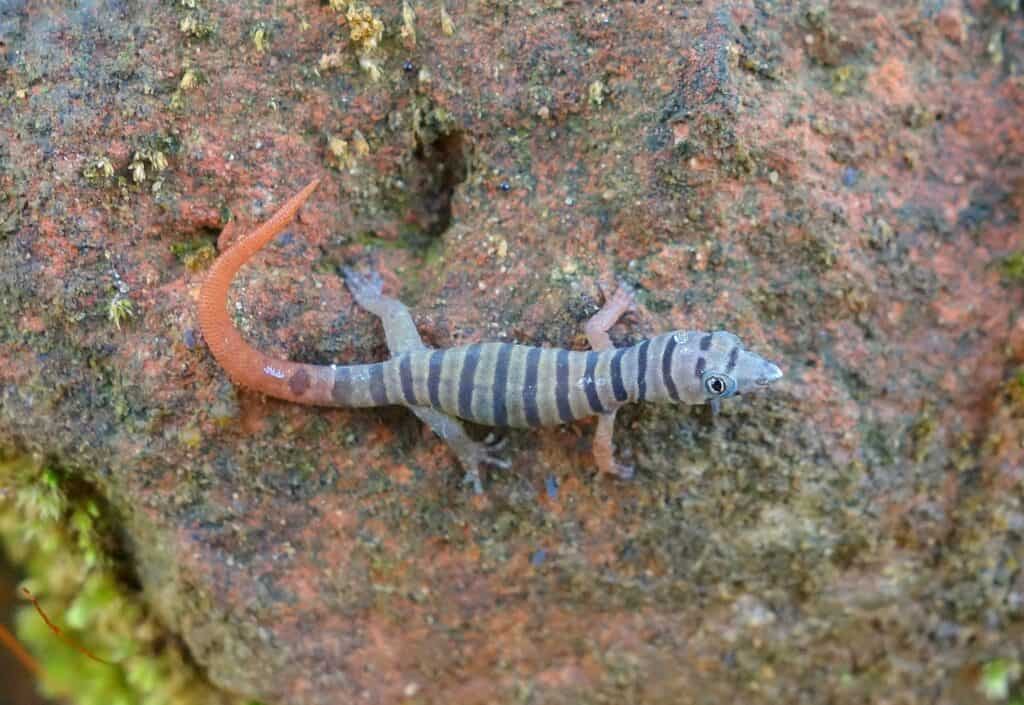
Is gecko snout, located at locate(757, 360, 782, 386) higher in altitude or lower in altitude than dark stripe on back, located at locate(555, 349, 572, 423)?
higher

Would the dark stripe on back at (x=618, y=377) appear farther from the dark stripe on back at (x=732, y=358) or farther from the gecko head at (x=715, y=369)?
the dark stripe on back at (x=732, y=358)

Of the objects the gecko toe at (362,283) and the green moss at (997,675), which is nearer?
the gecko toe at (362,283)

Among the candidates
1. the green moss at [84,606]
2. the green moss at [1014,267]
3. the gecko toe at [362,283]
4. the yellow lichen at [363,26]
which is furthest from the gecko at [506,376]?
the green moss at [1014,267]

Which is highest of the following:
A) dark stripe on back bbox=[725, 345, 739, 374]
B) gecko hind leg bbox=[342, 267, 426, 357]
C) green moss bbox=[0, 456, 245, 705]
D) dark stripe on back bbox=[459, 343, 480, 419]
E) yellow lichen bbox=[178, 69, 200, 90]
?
yellow lichen bbox=[178, 69, 200, 90]

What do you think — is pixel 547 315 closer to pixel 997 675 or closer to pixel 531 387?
pixel 531 387

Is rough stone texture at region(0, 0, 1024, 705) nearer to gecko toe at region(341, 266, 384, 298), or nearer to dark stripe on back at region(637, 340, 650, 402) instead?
gecko toe at region(341, 266, 384, 298)

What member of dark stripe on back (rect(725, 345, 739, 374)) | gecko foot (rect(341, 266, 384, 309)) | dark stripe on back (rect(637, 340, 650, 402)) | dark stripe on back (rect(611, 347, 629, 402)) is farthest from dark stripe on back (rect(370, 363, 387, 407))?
dark stripe on back (rect(725, 345, 739, 374))

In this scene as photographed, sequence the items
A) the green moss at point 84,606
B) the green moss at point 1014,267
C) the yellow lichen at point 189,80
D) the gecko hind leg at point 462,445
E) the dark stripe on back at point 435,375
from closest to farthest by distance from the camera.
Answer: the yellow lichen at point 189,80 → the dark stripe on back at point 435,375 → the gecko hind leg at point 462,445 → the green moss at point 84,606 → the green moss at point 1014,267

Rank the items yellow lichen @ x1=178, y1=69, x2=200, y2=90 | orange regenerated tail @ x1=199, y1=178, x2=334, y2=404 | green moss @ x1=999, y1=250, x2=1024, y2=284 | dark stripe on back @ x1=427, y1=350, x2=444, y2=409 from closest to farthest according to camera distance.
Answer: orange regenerated tail @ x1=199, y1=178, x2=334, y2=404
yellow lichen @ x1=178, y1=69, x2=200, y2=90
dark stripe on back @ x1=427, y1=350, x2=444, y2=409
green moss @ x1=999, y1=250, x2=1024, y2=284
